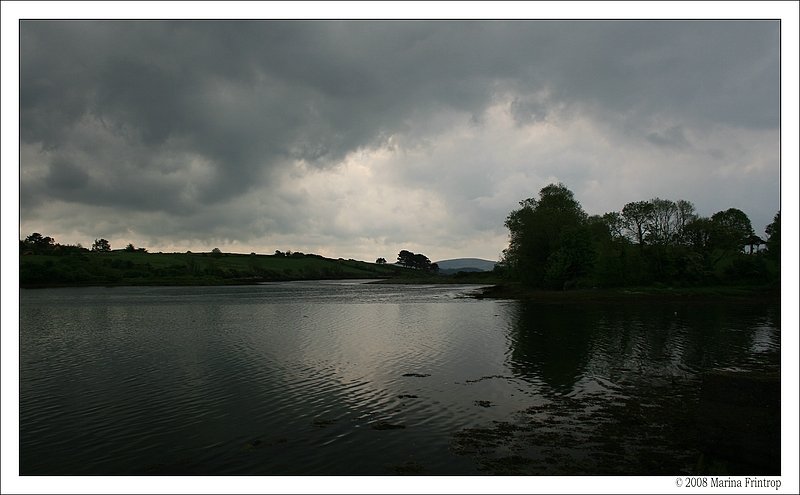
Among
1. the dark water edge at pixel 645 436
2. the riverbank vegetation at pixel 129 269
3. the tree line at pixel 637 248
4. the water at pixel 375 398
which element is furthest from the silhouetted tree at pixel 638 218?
the riverbank vegetation at pixel 129 269

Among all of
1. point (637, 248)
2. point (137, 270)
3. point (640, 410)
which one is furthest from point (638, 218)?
point (137, 270)

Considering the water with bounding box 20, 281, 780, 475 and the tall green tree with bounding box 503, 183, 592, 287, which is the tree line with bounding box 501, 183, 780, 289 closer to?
the tall green tree with bounding box 503, 183, 592, 287

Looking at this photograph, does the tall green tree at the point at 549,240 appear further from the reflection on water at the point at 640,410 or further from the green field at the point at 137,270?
the green field at the point at 137,270

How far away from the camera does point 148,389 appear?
2138 centimetres

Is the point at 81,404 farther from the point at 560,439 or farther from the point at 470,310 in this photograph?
the point at 470,310

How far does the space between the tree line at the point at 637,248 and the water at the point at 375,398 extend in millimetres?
40238

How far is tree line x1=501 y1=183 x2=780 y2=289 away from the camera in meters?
80.6

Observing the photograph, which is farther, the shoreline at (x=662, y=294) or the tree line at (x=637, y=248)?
the tree line at (x=637, y=248)

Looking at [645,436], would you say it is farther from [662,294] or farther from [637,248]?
[637,248]

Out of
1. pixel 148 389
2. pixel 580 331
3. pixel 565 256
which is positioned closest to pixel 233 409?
pixel 148 389

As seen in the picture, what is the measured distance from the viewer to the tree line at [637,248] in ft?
264

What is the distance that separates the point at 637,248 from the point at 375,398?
7962cm

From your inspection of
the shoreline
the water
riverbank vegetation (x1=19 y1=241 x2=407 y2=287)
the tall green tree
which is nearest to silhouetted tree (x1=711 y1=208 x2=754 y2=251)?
the shoreline

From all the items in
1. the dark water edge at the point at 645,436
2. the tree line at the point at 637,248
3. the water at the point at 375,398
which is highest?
the tree line at the point at 637,248
